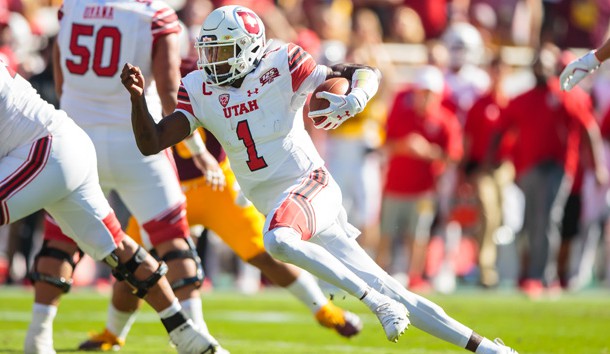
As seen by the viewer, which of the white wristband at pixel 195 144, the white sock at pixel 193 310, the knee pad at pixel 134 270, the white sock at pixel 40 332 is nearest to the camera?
the knee pad at pixel 134 270

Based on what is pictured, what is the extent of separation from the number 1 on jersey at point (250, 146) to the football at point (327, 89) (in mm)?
339

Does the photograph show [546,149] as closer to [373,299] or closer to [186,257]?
[186,257]

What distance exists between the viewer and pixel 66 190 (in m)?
5.83

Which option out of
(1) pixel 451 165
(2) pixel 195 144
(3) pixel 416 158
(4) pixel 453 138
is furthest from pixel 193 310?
(1) pixel 451 165

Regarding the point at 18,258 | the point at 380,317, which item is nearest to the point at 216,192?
the point at 380,317

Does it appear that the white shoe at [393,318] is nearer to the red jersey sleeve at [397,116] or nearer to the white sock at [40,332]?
the white sock at [40,332]

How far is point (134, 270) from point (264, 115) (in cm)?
105

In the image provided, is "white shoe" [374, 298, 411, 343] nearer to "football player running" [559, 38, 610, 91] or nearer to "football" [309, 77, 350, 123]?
"football" [309, 77, 350, 123]

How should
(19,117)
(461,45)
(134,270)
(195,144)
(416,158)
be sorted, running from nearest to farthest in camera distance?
(19,117)
(134,270)
(195,144)
(416,158)
(461,45)

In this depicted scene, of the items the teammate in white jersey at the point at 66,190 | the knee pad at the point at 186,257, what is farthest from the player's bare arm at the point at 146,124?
the knee pad at the point at 186,257

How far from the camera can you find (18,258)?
12133 millimetres

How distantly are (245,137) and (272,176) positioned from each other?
9.4 inches

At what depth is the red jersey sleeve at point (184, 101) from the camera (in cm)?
590

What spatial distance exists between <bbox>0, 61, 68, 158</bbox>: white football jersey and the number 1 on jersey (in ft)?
2.90
